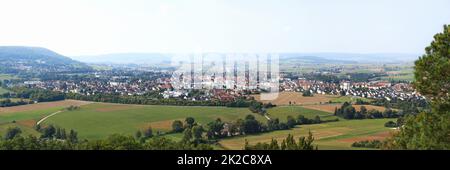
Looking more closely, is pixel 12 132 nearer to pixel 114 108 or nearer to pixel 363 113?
pixel 114 108

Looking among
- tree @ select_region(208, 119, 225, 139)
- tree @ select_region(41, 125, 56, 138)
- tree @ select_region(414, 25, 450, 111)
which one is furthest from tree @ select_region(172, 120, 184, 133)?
tree @ select_region(414, 25, 450, 111)

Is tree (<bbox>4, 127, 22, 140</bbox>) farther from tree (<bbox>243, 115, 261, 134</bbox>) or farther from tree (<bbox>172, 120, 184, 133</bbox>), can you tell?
tree (<bbox>243, 115, 261, 134</bbox>)

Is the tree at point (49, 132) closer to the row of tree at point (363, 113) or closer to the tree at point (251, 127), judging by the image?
the tree at point (251, 127)

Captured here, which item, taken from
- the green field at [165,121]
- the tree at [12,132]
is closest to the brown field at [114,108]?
the green field at [165,121]
